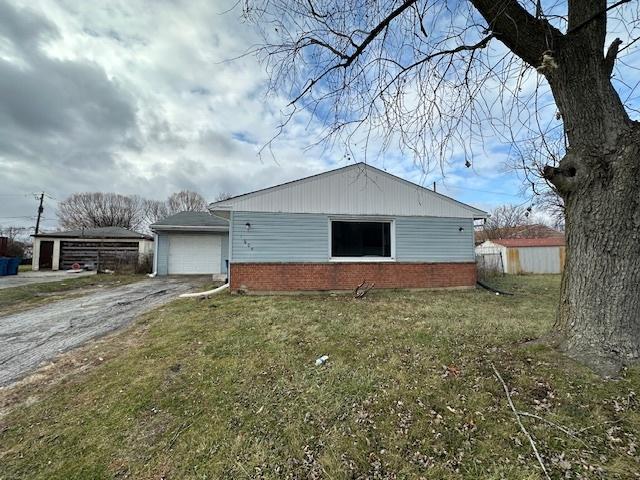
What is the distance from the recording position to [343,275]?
9078 mm

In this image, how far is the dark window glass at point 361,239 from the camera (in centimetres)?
944

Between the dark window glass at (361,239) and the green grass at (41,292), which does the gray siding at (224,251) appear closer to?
the green grass at (41,292)

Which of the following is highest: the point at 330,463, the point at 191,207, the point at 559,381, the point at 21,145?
the point at 21,145

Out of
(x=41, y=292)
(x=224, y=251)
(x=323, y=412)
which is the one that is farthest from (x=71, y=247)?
(x=323, y=412)

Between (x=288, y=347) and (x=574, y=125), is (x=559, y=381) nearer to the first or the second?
(x=574, y=125)

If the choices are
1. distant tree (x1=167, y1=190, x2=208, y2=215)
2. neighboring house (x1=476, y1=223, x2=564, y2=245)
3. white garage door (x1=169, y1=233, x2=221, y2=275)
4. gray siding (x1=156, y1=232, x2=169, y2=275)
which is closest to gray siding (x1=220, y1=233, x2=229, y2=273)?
white garage door (x1=169, y1=233, x2=221, y2=275)

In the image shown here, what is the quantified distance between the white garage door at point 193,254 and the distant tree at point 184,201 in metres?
25.7

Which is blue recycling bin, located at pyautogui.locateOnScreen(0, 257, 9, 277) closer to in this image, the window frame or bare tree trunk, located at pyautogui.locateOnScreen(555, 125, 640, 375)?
the window frame

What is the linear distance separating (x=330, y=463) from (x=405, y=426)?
68 cm

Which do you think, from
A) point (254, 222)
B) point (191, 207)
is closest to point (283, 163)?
point (254, 222)

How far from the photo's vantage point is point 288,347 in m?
4.11

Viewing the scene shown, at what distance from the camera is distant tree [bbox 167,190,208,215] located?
1548 inches

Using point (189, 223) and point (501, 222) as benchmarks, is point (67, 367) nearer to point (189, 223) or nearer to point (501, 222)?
point (189, 223)

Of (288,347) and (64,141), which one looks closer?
(288,347)
